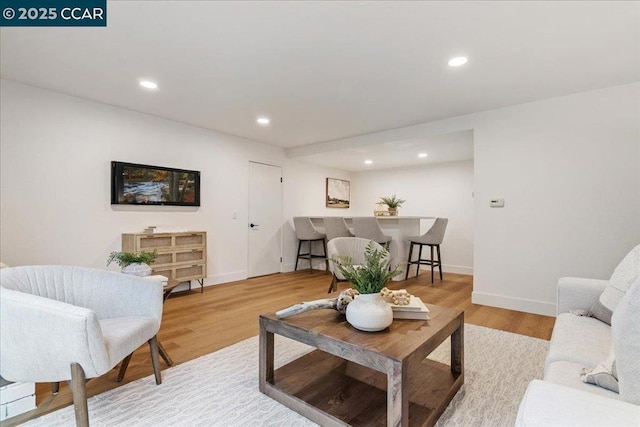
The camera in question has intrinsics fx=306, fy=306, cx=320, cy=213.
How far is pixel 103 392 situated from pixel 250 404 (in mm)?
904

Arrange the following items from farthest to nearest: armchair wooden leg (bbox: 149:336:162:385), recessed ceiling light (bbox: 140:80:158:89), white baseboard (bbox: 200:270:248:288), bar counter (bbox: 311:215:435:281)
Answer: bar counter (bbox: 311:215:435:281)
white baseboard (bbox: 200:270:248:288)
recessed ceiling light (bbox: 140:80:158:89)
armchair wooden leg (bbox: 149:336:162:385)

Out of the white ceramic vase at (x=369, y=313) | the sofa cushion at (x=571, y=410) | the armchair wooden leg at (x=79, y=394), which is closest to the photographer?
the sofa cushion at (x=571, y=410)

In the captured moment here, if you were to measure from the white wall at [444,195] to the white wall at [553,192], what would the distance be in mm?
2189

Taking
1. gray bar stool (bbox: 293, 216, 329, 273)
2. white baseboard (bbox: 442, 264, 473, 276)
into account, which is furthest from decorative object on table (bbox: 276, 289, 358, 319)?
white baseboard (bbox: 442, 264, 473, 276)

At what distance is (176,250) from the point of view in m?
3.93

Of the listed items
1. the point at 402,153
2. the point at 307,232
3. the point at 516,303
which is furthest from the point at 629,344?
the point at 307,232

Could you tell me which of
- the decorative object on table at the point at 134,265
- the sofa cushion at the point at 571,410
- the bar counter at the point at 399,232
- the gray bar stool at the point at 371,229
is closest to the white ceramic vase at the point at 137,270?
the decorative object on table at the point at 134,265

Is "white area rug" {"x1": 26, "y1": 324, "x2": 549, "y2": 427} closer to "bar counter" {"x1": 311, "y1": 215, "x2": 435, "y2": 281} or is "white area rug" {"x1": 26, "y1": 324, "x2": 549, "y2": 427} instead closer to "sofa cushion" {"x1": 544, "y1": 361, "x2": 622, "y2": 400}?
"sofa cushion" {"x1": 544, "y1": 361, "x2": 622, "y2": 400}

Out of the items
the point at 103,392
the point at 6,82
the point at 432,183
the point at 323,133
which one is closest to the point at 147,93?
the point at 6,82

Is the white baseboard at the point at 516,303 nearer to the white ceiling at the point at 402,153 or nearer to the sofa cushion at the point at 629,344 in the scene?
the white ceiling at the point at 402,153

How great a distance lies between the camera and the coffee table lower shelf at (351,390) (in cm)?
A: 151

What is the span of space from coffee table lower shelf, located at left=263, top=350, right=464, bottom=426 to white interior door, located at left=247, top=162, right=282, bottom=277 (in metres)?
3.42

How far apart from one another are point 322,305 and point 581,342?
4.23ft

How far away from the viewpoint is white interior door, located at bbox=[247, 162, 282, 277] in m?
5.28
